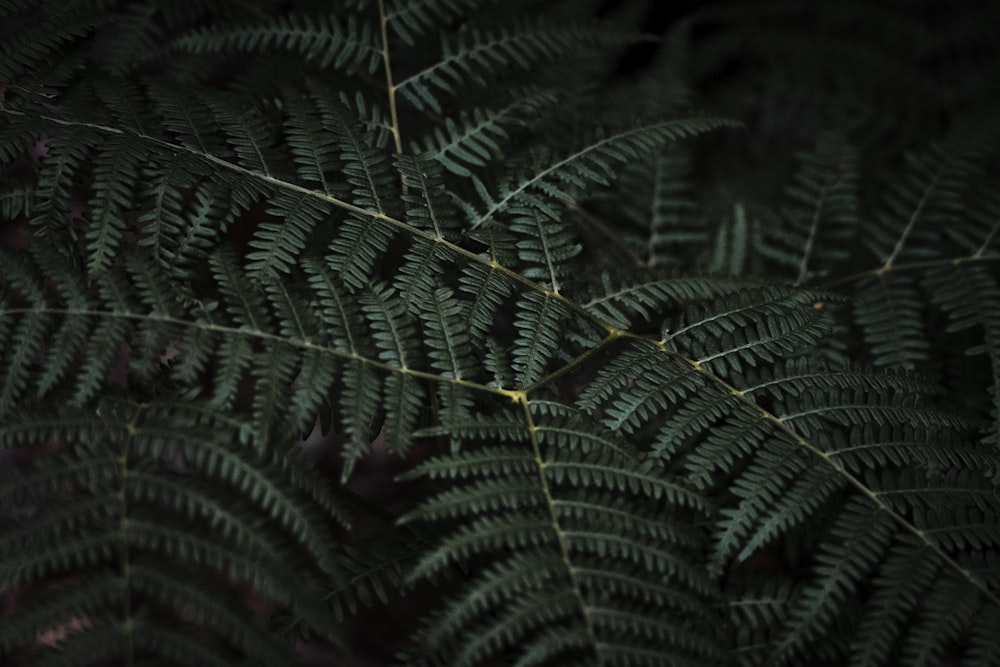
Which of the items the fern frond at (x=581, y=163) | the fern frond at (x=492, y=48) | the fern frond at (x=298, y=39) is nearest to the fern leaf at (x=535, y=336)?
the fern frond at (x=581, y=163)

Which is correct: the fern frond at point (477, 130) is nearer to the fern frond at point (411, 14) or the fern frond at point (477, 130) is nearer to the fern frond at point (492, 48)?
the fern frond at point (492, 48)

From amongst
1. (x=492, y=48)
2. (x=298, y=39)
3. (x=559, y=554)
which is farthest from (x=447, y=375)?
(x=298, y=39)

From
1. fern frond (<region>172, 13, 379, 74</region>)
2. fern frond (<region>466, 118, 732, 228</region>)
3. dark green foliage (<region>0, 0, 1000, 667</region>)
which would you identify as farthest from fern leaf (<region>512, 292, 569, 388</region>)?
fern frond (<region>172, 13, 379, 74</region>)

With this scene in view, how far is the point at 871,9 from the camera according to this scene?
3.60 meters

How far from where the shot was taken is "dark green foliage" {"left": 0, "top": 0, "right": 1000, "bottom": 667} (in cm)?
148

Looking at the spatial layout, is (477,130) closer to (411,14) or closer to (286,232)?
(411,14)

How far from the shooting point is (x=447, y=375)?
1768mm

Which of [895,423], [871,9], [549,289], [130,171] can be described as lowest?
[895,423]

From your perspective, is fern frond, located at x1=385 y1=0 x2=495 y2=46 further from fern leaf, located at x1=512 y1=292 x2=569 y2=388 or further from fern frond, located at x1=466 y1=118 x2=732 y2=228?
fern leaf, located at x1=512 y1=292 x2=569 y2=388

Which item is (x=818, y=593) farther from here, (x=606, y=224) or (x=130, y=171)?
(x=130, y=171)

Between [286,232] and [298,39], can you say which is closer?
[286,232]

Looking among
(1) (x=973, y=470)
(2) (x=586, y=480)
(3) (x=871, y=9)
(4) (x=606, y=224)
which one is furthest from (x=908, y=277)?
(3) (x=871, y=9)

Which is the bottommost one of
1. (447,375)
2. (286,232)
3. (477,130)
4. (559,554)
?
(559,554)

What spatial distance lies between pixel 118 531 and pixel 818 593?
142cm
